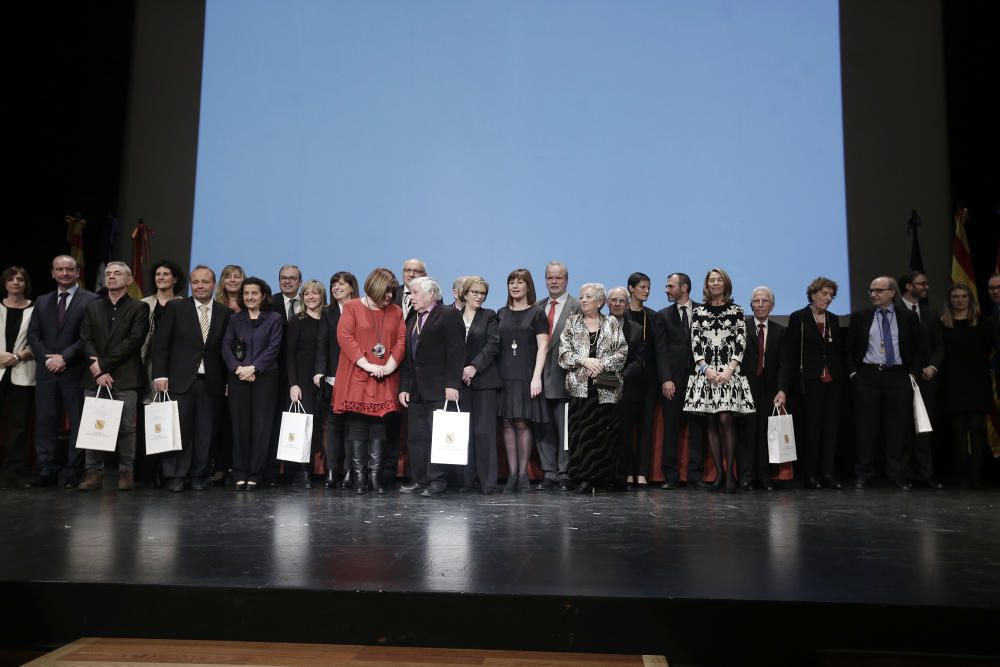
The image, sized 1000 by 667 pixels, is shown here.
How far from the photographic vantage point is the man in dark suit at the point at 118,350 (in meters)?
4.93

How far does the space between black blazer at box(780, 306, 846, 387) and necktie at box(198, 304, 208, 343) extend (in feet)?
13.2

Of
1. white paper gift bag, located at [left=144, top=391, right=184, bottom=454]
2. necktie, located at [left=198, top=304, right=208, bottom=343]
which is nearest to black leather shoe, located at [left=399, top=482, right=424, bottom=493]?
white paper gift bag, located at [left=144, top=391, right=184, bottom=454]

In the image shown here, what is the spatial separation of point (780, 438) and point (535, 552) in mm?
2853

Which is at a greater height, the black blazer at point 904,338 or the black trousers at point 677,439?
the black blazer at point 904,338

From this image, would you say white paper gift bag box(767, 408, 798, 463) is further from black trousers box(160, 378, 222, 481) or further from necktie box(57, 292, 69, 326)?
necktie box(57, 292, 69, 326)

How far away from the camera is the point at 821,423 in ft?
18.2

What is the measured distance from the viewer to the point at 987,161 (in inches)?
260

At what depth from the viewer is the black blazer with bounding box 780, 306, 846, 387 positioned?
554 centimetres

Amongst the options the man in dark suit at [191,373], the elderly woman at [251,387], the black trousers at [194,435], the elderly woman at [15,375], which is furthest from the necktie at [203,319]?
the elderly woman at [15,375]

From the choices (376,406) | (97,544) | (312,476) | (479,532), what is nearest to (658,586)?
(479,532)

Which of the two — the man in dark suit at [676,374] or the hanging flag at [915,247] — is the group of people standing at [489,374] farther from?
the hanging flag at [915,247]

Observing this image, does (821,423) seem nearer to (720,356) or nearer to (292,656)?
(720,356)

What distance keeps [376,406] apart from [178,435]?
123 cm

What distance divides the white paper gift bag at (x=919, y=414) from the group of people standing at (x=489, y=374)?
2.4 inches
